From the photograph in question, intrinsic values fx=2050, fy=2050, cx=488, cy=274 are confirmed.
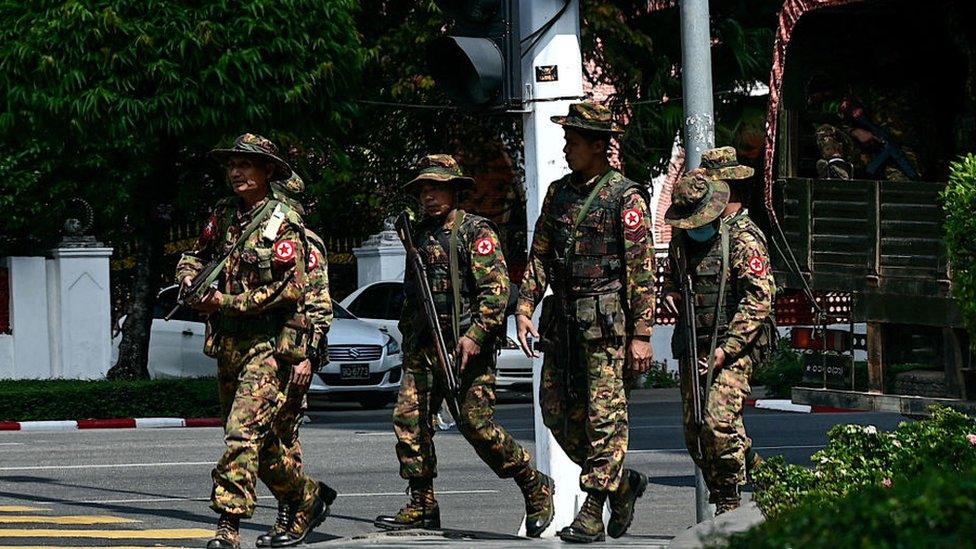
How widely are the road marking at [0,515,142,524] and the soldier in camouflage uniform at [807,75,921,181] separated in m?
4.91

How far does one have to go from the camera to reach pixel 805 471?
7242mm

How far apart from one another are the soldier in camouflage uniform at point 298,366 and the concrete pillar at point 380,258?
60.5ft

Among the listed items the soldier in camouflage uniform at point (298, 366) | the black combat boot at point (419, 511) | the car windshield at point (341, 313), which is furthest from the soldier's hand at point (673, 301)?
the car windshield at point (341, 313)

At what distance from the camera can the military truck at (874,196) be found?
1148cm

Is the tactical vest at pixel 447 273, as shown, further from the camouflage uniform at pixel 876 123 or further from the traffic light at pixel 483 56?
the camouflage uniform at pixel 876 123

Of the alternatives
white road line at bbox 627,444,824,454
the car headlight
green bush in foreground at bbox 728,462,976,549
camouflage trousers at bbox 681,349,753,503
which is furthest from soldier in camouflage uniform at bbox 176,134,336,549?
the car headlight

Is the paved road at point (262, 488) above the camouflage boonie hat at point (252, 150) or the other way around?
the other way around

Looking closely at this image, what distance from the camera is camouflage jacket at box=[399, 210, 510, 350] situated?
9.59m

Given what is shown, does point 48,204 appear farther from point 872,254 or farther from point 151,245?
point 872,254

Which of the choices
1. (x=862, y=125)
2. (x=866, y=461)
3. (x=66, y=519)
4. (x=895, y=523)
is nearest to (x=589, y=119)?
(x=866, y=461)

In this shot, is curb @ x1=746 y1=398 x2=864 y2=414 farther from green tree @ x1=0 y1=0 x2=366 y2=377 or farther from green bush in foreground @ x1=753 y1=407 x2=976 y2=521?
green bush in foreground @ x1=753 y1=407 x2=976 y2=521

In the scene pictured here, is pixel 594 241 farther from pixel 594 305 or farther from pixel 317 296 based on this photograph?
pixel 317 296

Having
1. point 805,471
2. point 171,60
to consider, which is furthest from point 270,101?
point 805,471

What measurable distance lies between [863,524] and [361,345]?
1896cm
